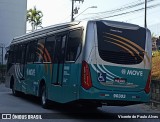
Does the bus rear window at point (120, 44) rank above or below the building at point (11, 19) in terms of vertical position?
below

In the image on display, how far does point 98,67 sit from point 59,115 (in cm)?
253

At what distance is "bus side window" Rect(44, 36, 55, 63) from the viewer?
14886 millimetres

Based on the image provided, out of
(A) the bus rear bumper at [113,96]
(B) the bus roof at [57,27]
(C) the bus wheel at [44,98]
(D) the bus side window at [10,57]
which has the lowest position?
(C) the bus wheel at [44,98]

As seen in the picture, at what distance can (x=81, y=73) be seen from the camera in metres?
11.8

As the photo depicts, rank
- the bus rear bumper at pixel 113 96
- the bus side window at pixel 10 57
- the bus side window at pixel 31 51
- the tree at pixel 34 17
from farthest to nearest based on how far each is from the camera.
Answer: the tree at pixel 34 17 < the bus side window at pixel 10 57 < the bus side window at pixel 31 51 < the bus rear bumper at pixel 113 96

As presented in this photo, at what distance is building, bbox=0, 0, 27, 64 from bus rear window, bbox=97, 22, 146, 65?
37.8 meters

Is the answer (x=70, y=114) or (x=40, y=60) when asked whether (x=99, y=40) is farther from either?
(x=40, y=60)

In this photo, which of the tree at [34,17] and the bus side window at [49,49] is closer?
the bus side window at [49,49]

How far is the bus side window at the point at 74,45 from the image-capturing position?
12.3 m

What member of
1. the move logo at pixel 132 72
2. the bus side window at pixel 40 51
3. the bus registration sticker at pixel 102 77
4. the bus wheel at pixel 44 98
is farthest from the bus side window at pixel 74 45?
the bus side window at pixel 40 51

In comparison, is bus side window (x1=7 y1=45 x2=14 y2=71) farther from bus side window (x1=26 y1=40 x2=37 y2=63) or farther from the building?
the building

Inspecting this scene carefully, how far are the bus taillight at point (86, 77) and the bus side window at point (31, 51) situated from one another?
5977 mm

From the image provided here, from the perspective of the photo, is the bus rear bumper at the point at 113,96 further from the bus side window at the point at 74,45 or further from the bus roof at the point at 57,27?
the bus roof at the point at 57,27

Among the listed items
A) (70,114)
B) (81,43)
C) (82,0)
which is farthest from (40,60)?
(82,0)
